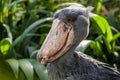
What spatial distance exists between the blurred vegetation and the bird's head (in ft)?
2.46

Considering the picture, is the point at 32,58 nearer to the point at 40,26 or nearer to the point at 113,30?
the point at 40,26

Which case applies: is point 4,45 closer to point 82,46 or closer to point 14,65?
point 14,65

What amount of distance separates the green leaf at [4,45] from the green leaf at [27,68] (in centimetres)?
26

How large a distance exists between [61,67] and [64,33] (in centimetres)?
25

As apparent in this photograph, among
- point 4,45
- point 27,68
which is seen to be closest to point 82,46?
point 27,68

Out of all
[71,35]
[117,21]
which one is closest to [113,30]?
[117,21]

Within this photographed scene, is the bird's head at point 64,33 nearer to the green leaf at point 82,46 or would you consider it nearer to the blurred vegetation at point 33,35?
the blurred vegetation at point 33,35

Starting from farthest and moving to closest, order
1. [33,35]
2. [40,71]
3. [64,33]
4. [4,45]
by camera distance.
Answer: [33,35]
[4,45]
[40,71]
[64,33]

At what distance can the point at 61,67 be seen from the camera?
389 centimetres

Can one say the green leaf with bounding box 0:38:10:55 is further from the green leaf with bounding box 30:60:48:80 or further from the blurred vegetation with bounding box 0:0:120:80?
the green leaf with bounding box 30:60:48:80

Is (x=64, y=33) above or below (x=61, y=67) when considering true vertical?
above

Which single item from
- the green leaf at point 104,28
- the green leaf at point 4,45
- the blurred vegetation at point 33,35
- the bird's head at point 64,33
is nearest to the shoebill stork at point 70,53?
the bird's head at point 64,33


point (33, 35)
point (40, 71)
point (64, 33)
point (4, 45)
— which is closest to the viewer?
point (64, 33)

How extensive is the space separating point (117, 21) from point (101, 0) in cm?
41
